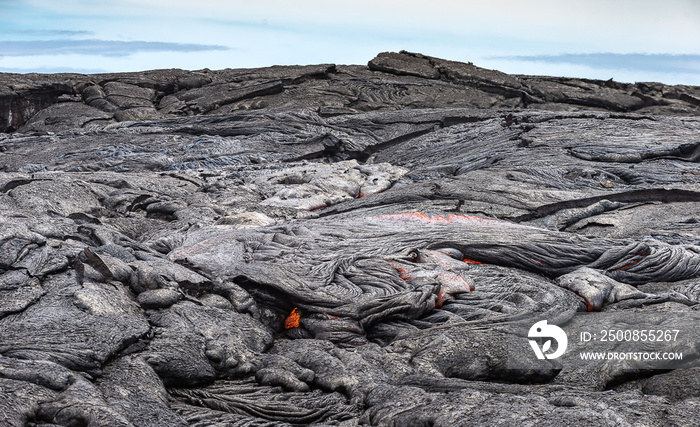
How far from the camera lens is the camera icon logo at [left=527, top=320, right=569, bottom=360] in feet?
20.2

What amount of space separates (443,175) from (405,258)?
20.5 feet

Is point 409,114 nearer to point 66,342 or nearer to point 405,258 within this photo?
point 405,258

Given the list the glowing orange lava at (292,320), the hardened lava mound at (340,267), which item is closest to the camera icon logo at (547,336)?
the hardened lava mound at (340,267)

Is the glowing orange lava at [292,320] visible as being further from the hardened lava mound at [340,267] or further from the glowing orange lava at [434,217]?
the glowing orange lava at [434,217]

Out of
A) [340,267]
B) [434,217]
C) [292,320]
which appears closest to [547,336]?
[340,267]

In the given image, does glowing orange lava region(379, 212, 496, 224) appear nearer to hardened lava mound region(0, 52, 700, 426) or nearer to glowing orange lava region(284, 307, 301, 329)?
hardened lava mound region(0, 52, 700, 426)

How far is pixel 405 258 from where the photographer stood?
8.15m

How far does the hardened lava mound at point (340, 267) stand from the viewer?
16.2ft

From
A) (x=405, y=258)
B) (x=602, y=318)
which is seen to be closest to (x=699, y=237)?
(x=602, y=318)

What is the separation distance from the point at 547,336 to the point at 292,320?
282 cm

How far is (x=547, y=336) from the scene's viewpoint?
21.0 feet

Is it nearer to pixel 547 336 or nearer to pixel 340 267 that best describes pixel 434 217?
pixel 340 267

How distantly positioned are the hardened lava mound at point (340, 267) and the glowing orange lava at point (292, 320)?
1.0 inches

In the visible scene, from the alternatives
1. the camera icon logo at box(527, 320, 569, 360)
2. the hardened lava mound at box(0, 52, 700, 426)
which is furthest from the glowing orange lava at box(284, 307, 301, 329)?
the camera icon logo at box(527, 320, 569, 360)
